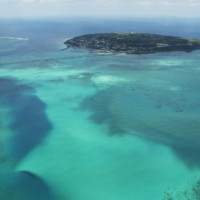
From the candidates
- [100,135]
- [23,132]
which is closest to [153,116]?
[100,135]

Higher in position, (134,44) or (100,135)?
(134,44)

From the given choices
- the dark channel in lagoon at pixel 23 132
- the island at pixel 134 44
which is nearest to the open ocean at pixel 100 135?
the dark channel in lagoon at pixel 23 132

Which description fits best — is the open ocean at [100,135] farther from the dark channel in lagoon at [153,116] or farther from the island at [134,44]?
the island at [134,44]

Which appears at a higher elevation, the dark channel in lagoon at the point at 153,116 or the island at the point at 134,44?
the island at the point at 134,44

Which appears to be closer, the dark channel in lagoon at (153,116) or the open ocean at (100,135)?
the open ocean at (100,135)

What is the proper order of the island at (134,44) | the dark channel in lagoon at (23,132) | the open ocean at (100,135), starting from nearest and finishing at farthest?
1. the dark channel in lagoon at (23,132)
2. the open ocean at (100,135)
3. the island at (134,44)

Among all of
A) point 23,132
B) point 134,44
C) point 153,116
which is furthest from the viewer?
point 134,44

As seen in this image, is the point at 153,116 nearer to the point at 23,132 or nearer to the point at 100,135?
→ the point at 100,135

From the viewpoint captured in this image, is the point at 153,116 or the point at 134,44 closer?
the point at 153,116
